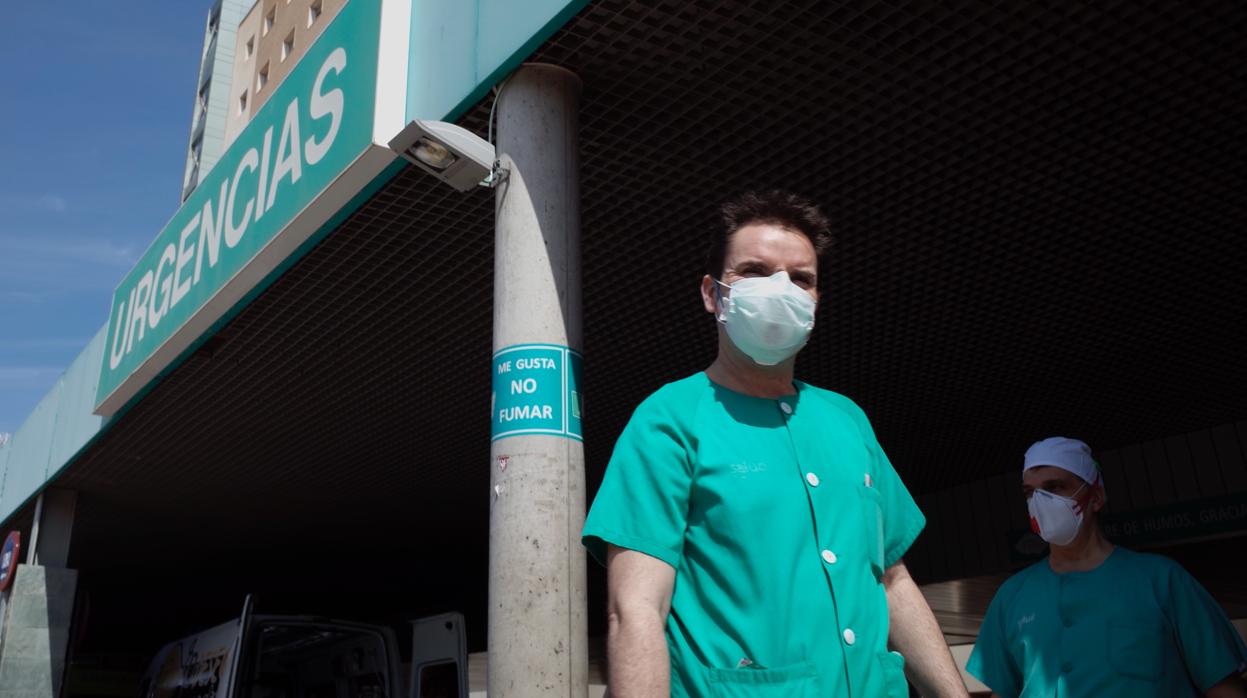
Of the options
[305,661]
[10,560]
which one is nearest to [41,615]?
[10,560]

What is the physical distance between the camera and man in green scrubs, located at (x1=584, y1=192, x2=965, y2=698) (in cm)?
180

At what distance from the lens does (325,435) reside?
31.9 feet

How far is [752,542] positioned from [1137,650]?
6.53 feet

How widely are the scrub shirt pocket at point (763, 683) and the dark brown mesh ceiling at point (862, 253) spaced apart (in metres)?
2.90

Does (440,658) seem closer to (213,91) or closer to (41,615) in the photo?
(41,615)

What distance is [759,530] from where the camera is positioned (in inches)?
75.0

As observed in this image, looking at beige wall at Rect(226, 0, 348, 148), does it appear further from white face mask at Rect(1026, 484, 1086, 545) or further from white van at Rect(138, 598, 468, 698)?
white face mask at Rect(1026, 484, 1086, 545)

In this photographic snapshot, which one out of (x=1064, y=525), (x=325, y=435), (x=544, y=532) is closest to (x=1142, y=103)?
(x=1064, y=525)

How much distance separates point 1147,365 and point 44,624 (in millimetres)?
10457

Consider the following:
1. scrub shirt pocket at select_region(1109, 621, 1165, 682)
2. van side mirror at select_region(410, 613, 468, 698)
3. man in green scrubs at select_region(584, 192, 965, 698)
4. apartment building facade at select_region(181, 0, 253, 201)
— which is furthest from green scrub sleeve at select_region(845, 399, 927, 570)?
apartment building facade at select_region(181, 0, 253, 201)

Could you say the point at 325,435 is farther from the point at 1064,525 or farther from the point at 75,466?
the point at 1064,525

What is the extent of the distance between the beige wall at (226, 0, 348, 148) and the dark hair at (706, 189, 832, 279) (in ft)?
77.0

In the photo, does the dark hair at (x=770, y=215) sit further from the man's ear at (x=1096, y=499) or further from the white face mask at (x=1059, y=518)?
the man's ear at (x=1096, y=499)

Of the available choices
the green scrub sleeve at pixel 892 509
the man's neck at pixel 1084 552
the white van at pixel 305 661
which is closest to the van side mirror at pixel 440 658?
the white van at pixel 305 661
